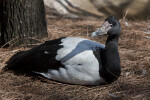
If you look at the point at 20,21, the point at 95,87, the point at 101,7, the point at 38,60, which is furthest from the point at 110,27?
the point at 101,7

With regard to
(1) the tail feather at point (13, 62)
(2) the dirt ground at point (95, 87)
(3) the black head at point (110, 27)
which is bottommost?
(2) the dirt ground at point (95, 87)

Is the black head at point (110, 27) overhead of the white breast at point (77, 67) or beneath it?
overhead

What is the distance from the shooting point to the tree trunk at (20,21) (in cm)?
412

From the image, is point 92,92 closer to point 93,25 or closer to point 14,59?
point 14,59

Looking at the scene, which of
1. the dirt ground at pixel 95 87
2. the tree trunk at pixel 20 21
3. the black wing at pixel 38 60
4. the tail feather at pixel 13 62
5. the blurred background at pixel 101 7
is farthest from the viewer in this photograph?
the blurred background at pixel 101 7

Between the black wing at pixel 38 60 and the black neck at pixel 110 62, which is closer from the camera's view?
the black neck at pixel 110 62

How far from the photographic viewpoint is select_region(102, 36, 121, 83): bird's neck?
328cm

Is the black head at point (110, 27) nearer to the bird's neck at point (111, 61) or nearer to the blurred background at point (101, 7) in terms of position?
the bird's neck at point (111, 61)

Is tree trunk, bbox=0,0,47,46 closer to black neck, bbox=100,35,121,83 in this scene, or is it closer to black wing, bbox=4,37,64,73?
black wing, bbox=4,37,64,73

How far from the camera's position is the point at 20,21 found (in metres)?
4.19

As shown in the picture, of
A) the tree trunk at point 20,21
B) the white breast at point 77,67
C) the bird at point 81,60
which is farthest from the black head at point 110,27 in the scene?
the tree trunk at point 20,21

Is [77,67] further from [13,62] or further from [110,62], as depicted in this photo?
[13,62]

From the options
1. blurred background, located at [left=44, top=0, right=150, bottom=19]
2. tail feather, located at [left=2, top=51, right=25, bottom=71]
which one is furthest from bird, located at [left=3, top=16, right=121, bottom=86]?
blurred background, located at [left=44, top=0, right=150, bottom=19]

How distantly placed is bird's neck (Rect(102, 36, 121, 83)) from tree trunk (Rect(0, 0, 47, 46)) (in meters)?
1.49
